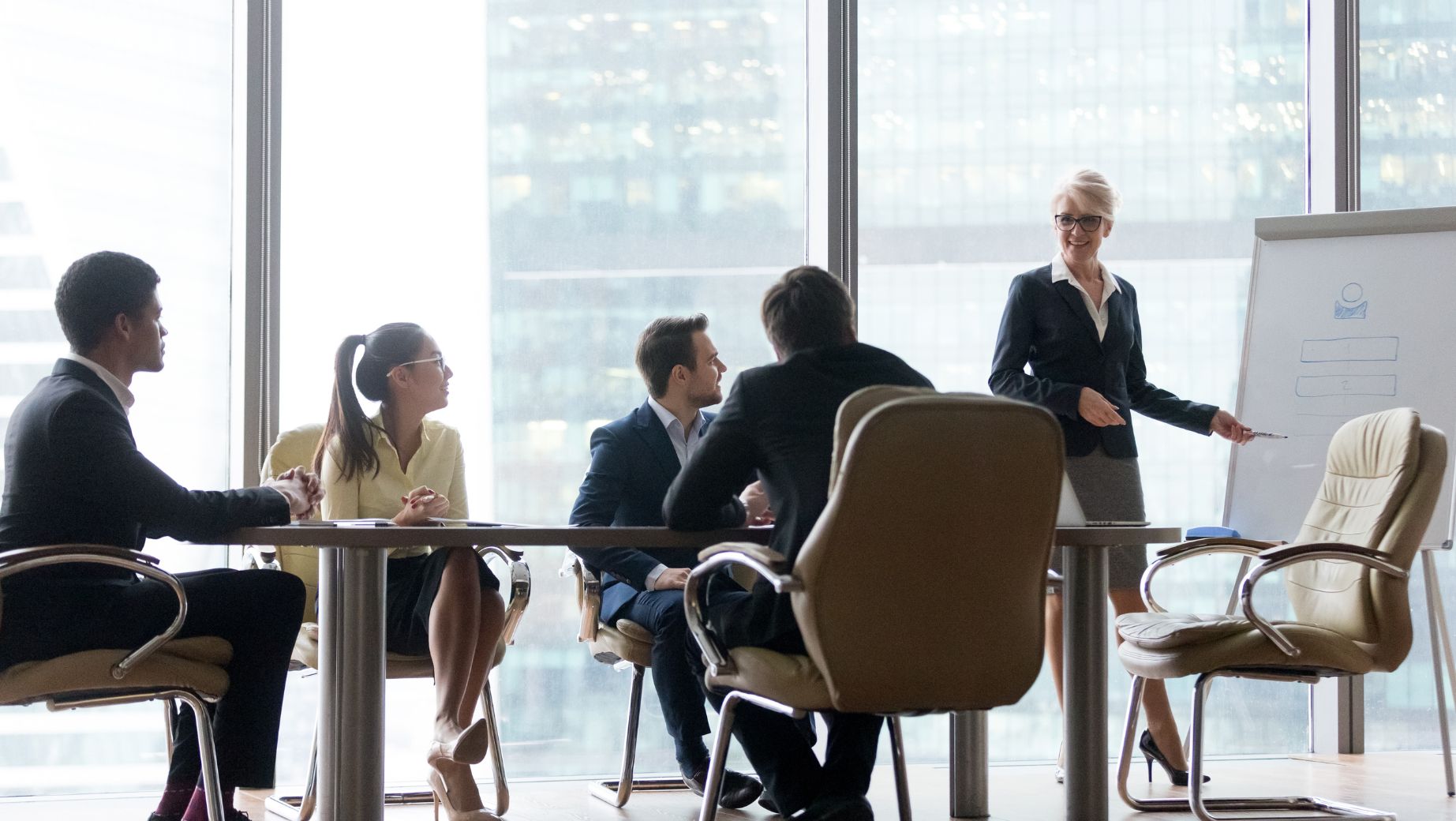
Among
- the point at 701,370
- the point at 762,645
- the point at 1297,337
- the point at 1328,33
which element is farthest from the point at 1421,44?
the point at 762,645

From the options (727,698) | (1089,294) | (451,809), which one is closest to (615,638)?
(451,809)

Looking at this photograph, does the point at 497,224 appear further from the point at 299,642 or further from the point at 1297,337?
the point at 1297,337

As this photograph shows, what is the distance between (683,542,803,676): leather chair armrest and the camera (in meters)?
2.27

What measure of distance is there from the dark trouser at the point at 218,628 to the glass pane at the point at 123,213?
4.97ft

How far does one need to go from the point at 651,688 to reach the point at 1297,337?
2.27 m

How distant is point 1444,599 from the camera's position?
4633 millimetres

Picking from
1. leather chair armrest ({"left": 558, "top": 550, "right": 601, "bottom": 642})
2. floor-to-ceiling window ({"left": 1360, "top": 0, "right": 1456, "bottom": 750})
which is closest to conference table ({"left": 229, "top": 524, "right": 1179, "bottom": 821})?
leather chair armrest ({"left": 558, "top": 550, "right": 601, "bottom": 642})

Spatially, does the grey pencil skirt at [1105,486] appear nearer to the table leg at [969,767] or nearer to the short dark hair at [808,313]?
the table leg at [969,767]

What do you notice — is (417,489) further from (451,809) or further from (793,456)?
(793,456)

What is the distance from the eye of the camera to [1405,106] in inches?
185

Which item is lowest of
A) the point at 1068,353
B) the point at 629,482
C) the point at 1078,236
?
the point at 629,482

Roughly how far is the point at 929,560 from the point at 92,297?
1759 millimetres

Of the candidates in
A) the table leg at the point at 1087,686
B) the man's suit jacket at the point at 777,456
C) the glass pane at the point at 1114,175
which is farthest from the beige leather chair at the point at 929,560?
the glass pane at the point at 1114,175

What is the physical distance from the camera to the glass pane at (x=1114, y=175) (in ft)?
15.0
